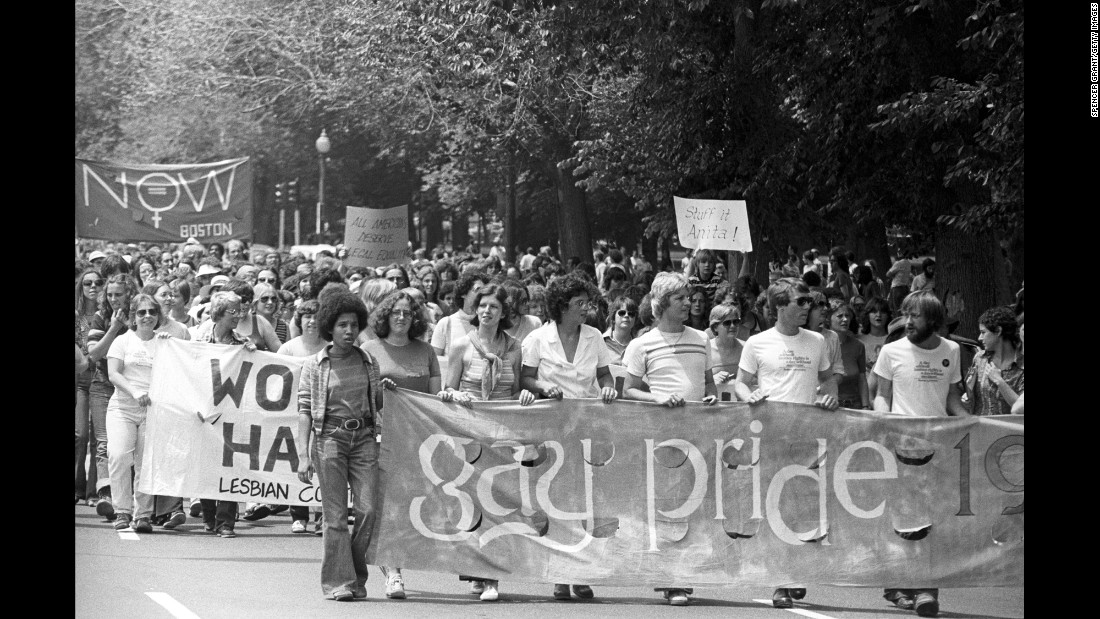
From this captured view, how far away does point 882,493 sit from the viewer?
8422 millimetres

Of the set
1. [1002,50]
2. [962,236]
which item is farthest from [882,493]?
[962,236]

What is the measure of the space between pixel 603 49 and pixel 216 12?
822 inches

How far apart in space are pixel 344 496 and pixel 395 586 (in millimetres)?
538

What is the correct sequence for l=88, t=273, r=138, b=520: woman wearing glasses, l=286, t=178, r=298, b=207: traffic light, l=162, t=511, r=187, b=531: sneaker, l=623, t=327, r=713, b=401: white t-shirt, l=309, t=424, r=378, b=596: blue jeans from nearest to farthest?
l=309, t=424, r=378, b=596: blue jeans, l=623, t=327, r=713, b=401: white t-shirt, l=162, t=511, r=187, b=531: sneaker, l=88, t=273, r=138, b=520: woman wearing glasses, l=286, t=178, r=298, b=207: traffic light

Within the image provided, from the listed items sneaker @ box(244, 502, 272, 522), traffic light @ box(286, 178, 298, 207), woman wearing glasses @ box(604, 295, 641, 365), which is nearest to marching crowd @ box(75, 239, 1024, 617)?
sneaker @ box(244, 502, 272, 522)

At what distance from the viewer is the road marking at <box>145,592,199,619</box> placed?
791cm

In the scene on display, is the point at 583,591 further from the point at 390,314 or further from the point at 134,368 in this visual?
the point at 134,368

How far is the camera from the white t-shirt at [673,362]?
8773mm

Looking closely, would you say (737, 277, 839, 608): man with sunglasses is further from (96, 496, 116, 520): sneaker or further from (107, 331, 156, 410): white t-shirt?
(96, 496, 116, 520): sneaker

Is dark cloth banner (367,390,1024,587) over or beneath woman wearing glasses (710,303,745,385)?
beneath

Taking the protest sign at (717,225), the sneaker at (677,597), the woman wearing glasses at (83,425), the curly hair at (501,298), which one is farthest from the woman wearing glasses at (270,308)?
the protest sign at (717,225)

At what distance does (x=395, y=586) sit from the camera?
8.46 metres

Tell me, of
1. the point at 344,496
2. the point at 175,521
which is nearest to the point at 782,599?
the point at 344,496
